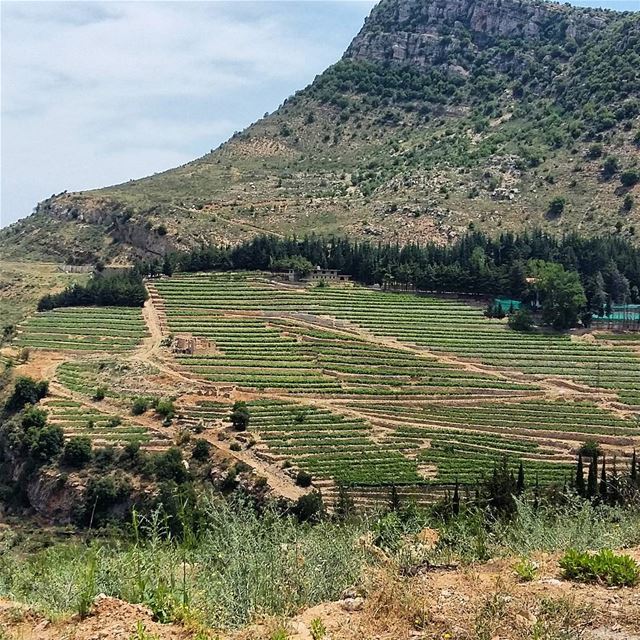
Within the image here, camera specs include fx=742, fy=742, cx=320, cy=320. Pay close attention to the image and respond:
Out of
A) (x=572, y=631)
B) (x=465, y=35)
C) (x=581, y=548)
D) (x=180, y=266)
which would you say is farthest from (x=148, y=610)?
(x=465, y=35)

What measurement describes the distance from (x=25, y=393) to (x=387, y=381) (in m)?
21.8

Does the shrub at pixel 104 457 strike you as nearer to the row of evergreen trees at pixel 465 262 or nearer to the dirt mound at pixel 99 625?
the dirt mound at pixel 99 625

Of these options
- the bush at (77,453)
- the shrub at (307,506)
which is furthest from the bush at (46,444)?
the shrub at (307,506)

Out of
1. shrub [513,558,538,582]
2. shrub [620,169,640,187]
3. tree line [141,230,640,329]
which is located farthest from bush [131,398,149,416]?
shrub [620,169,640,187]

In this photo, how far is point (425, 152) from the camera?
107375 millimetres

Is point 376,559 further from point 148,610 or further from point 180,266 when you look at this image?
point 180,266

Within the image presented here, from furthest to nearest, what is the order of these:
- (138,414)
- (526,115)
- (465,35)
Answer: (465,35) → (526,115) → (138,414)

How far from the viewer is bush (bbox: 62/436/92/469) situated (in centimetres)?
3728

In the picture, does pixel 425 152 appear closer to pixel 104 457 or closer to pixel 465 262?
pixel 465 262

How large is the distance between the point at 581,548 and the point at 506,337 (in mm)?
45940

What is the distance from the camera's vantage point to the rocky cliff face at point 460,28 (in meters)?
127

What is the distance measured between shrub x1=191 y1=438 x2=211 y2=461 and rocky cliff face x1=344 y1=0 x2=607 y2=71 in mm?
106194

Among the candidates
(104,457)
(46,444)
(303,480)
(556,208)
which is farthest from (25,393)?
(556,208)

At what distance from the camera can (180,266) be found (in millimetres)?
71062
